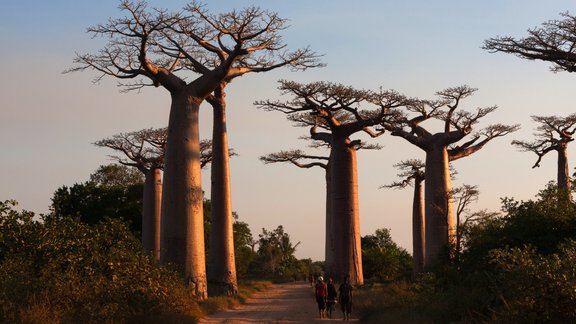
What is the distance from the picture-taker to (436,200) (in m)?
23.2

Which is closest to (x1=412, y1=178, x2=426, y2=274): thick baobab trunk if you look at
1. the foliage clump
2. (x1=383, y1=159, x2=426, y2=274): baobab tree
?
(x1=383, y1=159, x2=426, y2=274): baobab tree

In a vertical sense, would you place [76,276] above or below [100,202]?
below

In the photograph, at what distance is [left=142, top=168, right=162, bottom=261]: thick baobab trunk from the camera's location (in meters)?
26.5

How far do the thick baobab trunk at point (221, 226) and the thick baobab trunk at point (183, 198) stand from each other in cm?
415

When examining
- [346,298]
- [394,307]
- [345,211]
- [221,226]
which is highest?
[345,211]

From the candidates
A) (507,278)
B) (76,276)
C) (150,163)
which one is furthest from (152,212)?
(507,278)

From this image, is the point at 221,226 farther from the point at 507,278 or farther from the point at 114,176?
the point at 114,176

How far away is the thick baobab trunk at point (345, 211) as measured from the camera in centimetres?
2241

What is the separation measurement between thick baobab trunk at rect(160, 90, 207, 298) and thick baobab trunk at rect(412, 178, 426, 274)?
1313 cm

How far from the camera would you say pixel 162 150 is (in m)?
27.5

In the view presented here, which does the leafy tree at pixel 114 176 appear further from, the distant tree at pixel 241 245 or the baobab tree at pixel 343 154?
the baobab tree at pixel 343 154

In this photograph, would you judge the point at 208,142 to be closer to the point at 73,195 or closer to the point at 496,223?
the point at 73,195

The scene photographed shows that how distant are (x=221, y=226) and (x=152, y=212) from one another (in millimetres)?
6549

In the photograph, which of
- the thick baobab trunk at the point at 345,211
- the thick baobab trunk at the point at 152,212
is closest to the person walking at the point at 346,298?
the thick baobab trunk at the point at 345,211
